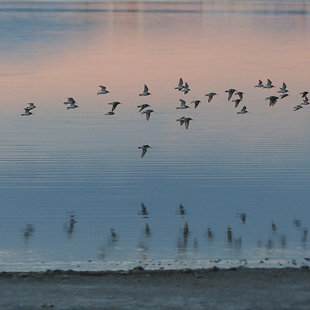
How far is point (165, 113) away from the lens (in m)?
54.9

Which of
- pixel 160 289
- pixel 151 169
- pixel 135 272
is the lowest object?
pixel 151 169

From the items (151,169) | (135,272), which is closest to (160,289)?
(135,272)

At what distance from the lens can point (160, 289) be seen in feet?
70.9

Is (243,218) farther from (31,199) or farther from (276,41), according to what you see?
(276,41)

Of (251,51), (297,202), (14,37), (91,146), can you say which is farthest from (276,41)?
(297,202)

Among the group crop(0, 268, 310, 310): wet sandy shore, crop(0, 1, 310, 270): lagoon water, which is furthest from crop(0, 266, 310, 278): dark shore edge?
crop(0, 1, 310, 270): lagoon water

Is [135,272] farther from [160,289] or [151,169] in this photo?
[151,169]

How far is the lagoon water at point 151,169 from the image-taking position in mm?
27812

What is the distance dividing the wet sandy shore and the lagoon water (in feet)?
8.17

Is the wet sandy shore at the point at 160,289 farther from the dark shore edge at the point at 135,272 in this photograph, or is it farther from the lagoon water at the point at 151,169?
the lagoon water at the point at 151,169

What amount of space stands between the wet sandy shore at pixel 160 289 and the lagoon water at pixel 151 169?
249 cm

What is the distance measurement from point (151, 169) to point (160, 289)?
60.6 ft

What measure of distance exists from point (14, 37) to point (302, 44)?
115 ft

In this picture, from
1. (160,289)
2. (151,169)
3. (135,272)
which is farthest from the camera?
(151,169)
